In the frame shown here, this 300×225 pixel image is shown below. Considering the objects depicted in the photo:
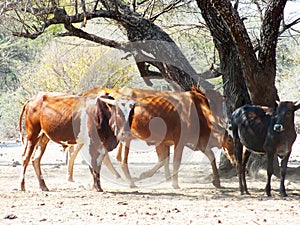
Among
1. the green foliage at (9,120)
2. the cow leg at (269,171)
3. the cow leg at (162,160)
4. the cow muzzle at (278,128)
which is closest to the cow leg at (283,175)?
the cow leg at (269,171)

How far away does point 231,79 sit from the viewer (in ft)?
41.5

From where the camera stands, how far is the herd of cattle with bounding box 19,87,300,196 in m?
10.3

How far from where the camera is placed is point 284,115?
9.82 metres

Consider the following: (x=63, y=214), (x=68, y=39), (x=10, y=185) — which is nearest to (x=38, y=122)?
(x=10, y=185)

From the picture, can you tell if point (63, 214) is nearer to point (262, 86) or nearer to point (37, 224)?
point (37, 224)

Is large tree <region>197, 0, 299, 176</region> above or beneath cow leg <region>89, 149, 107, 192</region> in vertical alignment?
above

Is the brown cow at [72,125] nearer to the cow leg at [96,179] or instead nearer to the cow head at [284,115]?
the cow leg at [96,179]

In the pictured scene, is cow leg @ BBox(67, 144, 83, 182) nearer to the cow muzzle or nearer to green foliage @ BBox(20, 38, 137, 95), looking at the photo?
the cow muzzle

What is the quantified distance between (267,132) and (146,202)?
96.9 inches

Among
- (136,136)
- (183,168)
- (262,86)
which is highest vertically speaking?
(262,86)

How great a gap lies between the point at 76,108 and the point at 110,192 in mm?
1639

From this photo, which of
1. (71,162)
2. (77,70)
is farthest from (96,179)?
(77,70)

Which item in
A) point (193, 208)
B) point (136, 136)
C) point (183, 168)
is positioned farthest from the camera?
point (183, 168)

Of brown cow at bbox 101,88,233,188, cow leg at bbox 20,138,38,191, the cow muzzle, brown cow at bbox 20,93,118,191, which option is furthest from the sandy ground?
the cow muzzle
